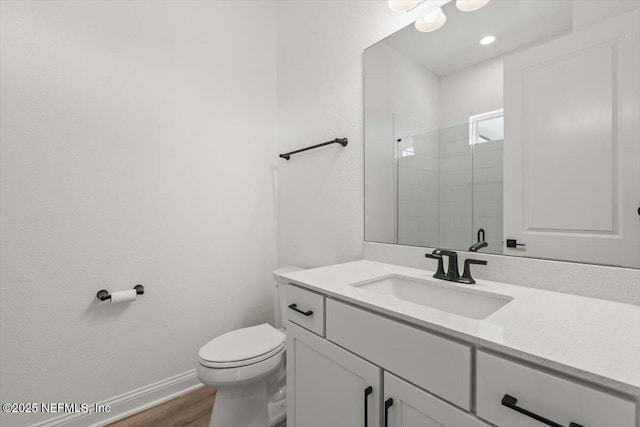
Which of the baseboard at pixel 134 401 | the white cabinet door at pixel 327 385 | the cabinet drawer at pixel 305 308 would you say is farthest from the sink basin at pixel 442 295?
the baseboard at pixel 134 401

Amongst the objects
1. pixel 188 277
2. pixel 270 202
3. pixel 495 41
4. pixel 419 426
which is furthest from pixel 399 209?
pixel 188 277

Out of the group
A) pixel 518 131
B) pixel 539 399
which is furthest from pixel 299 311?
pixel 518 131

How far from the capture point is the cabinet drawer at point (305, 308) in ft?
3.19

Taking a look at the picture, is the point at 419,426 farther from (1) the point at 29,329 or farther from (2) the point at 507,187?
(1) the point at 29,329

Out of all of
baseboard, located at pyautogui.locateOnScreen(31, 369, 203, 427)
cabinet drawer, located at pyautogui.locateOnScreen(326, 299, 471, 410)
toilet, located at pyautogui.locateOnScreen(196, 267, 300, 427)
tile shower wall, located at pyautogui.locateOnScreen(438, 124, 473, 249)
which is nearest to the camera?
cabinet drawer, located at pyautogui.locateOnScreen(326, 299, 471, 410)

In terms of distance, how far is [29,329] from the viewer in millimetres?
1273

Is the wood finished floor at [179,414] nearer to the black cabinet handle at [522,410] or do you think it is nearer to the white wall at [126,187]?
the white wall at [126,187]

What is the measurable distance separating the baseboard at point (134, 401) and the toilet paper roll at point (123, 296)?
53cm

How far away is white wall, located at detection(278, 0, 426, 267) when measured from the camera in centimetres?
157

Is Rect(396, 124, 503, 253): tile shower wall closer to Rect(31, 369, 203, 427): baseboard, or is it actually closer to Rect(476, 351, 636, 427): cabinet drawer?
Rect(476, 351, 636, 427): cabinet drawer

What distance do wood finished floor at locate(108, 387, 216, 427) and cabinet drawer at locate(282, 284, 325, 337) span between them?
3.02 ft

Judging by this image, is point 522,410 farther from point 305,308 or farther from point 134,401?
point 134,401

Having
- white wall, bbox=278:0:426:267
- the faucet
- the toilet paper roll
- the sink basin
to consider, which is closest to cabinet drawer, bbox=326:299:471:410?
the sink basin

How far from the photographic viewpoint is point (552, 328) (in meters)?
0.62
